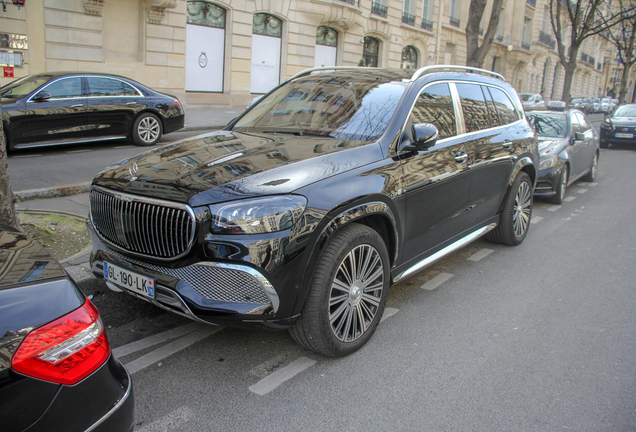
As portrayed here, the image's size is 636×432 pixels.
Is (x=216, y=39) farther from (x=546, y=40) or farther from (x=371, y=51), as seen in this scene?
(x=546, y=40)

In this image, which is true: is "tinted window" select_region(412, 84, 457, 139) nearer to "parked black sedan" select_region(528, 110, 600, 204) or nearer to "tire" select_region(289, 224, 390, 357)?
"tire" select_region(289, 224, 390, 357)

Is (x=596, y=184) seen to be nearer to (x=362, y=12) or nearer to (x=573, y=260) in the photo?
(x=573, y=260)

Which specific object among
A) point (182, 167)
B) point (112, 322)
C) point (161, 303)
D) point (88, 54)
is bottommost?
point (112, 322)

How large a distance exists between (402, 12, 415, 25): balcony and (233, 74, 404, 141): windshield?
28.1m

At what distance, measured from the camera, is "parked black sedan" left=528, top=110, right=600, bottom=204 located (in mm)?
7977

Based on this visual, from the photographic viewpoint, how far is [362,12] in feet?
86.1

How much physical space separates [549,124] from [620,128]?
34.6 ft

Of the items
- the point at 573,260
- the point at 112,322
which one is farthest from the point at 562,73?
the point at 112,322

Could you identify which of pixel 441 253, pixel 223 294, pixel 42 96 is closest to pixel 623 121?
pixel 441 253

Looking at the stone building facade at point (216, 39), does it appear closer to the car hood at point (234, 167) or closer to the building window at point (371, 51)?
the building window at point (371, 51)

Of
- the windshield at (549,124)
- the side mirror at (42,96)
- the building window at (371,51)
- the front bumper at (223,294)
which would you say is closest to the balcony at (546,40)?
the building window at (371,51)

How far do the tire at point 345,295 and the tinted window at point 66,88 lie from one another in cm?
878

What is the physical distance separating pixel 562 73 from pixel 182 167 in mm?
63732

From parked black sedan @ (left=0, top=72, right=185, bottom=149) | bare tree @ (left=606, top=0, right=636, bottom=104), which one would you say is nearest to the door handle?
parked black sedan @ (left=0, top=72, right=185, bottom=149)
